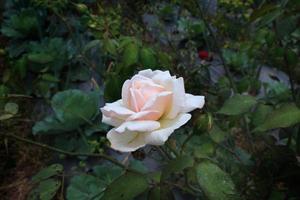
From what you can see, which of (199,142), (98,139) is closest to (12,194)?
(98,139)

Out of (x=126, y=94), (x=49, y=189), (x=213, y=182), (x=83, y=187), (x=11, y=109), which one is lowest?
(x=83, y=187)

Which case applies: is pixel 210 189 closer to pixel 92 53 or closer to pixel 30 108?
pixel 92 53

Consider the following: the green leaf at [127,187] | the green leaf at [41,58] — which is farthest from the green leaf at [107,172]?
the green leaf at [127,187]

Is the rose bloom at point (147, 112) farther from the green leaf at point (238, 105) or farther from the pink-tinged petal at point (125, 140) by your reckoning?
the green leaf at point (238, 105)

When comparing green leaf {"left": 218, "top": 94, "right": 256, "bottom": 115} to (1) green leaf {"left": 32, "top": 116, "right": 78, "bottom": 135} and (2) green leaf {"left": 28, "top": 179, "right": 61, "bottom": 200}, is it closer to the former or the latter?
(2) green leaf {"left": 28, "top": 179, "right": 61, "bottom": 200}

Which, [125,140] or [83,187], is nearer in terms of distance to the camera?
[125,140]

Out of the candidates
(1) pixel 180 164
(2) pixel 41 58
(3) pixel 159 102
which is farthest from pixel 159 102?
(2) pixel 41 58

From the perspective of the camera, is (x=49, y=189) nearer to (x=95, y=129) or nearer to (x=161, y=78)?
(x=161, y=78)

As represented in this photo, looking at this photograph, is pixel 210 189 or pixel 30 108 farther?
pixel 30 108
